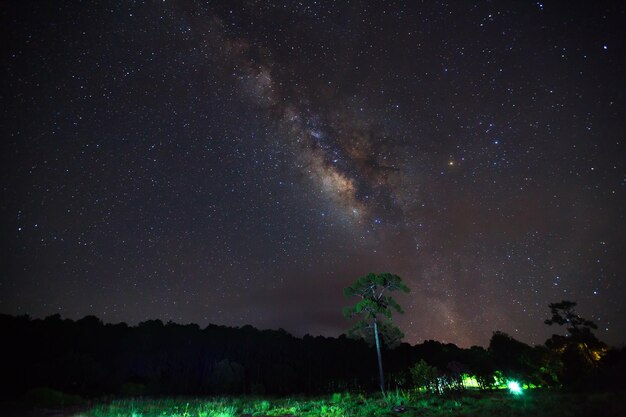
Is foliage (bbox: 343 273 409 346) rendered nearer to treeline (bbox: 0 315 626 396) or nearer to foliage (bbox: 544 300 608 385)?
treeline (bbox: 0 315 626 396)

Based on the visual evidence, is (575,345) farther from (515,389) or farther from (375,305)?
(375,305)

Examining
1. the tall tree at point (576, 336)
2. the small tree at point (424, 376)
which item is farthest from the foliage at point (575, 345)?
the small tree at point (424, 376)

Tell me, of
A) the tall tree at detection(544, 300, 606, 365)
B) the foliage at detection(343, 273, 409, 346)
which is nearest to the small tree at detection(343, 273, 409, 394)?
the foliage at detection(343, 273, 409, 346)

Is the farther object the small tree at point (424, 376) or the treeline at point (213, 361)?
the treeline at point (213, 361)

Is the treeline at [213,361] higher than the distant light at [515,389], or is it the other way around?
the treeline at [213,361]

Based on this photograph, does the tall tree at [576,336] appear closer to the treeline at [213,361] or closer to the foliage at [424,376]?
the treeline at [213,361]

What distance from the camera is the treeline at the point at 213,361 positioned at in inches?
1676

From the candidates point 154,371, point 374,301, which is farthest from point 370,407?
point 154,371

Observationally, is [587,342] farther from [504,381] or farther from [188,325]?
[188,325]

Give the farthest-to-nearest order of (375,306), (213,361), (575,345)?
(213,361)
(575,345)
(375,306)

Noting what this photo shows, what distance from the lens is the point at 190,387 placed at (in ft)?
183

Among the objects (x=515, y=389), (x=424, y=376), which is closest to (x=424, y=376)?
(x=424, y=376)

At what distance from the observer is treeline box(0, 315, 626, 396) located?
1676 inches

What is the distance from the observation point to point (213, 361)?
66.6 m
